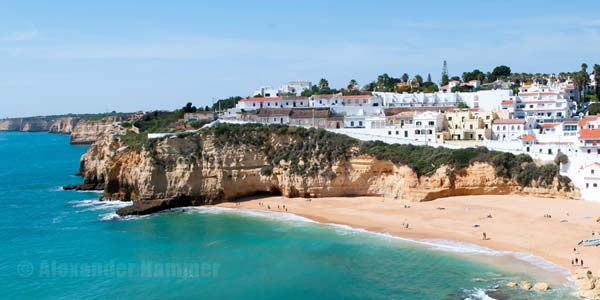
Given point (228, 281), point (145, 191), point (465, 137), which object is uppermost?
point (465, 137)

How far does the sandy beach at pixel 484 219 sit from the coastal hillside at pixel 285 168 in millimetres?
1369

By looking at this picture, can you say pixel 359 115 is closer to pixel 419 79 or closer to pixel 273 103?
pixel 273 103

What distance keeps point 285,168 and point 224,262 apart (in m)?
16.9

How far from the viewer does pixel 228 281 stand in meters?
26.1

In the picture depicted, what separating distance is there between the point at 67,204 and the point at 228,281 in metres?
27.6

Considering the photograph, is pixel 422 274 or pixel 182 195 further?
pixel 182 195

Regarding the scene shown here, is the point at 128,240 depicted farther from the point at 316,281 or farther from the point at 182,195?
the point at 316,281

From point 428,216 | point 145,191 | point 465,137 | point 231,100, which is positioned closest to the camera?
point 428,216

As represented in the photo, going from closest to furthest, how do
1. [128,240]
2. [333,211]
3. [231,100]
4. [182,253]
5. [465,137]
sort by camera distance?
[182,253] < [128,240] < [333,211] < [465,137] < [231,100]

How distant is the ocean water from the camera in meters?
24.6

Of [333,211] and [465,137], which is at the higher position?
[465,137]

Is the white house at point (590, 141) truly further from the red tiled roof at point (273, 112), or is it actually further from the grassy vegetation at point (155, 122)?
the grassy vegetation at point (155, 122)

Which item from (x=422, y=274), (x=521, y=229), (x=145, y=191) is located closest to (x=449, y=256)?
(x=422, y=274)

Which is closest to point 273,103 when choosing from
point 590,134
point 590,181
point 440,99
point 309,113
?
point 309,113
